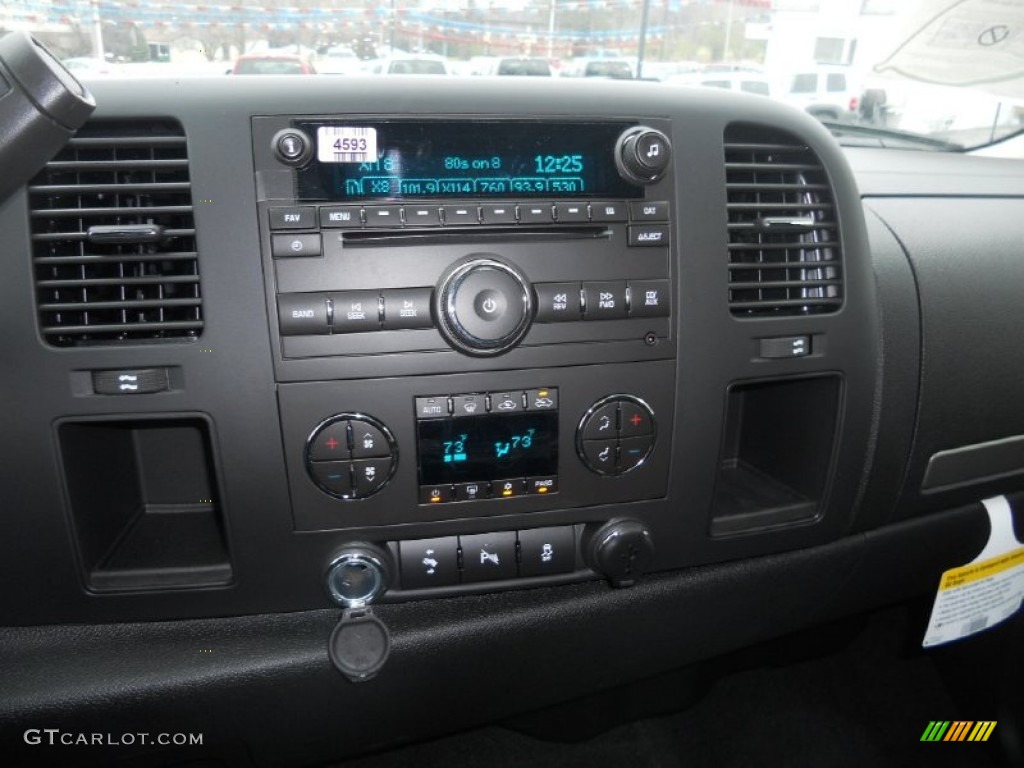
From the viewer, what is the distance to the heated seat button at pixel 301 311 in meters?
0.85

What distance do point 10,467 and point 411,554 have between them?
445 millimetres

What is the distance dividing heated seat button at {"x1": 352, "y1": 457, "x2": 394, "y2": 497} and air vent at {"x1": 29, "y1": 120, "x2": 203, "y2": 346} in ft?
0.74

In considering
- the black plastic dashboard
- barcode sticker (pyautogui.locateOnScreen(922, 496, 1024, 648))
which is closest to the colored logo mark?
barcode sticker (pyautogui.locateOnScreen(922, 496, 1024, 648))

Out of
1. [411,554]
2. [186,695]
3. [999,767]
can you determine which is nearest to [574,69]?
[411,554]

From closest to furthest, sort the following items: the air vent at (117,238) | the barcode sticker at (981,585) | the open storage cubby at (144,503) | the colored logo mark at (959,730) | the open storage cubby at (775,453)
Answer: the air vent at (117,238), the open storage cubby at (144,503), the open storage cubby at (775,453), the barcode sticker at (981,585), the colored logo mark at (959,730)

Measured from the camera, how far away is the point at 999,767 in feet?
5.45

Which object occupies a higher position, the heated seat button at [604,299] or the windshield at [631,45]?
the windshield at [631,45]

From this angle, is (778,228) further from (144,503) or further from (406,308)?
(144,503)

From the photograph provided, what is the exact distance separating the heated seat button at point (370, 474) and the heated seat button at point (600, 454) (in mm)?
234

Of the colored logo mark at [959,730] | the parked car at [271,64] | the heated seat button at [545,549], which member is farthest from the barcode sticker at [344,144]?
the colored logo mark at [959,730]

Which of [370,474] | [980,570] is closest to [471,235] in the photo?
[370,474]

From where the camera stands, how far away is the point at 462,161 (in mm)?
875

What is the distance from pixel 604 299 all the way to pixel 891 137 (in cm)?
121

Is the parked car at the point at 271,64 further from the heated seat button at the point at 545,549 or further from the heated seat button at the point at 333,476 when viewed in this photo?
the heated seat button at the point at 545,549
